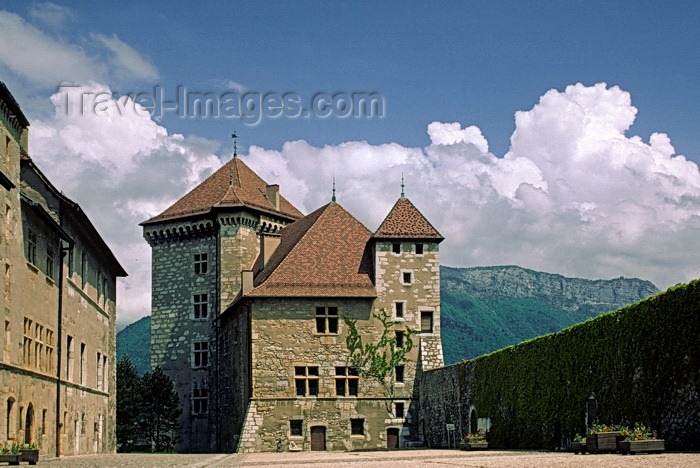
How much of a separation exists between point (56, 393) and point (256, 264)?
82.2ft

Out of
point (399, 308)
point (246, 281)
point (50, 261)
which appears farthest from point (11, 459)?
point (399, 308)

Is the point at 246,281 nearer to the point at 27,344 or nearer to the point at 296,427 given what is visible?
the point at 296,427

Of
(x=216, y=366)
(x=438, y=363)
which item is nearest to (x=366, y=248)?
(x=438, y=363)

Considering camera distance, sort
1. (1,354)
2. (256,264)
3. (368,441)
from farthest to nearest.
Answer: (256,264)
(368,441)
(1,354)

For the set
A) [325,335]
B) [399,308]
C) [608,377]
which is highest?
[399,308]

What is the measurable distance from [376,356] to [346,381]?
6.52 ft

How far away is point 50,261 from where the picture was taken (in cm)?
3316

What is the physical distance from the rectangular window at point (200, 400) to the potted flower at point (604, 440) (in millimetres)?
37601

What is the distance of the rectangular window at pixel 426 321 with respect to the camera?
49906 mm

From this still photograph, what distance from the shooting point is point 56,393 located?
3403cm

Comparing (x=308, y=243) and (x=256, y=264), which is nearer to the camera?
(x=308, y=243)

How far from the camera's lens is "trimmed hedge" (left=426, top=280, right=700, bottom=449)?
2375cm

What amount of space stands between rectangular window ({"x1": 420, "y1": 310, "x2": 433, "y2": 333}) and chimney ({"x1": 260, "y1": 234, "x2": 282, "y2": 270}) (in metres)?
11.0

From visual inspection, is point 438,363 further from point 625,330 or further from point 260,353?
point 625,330
